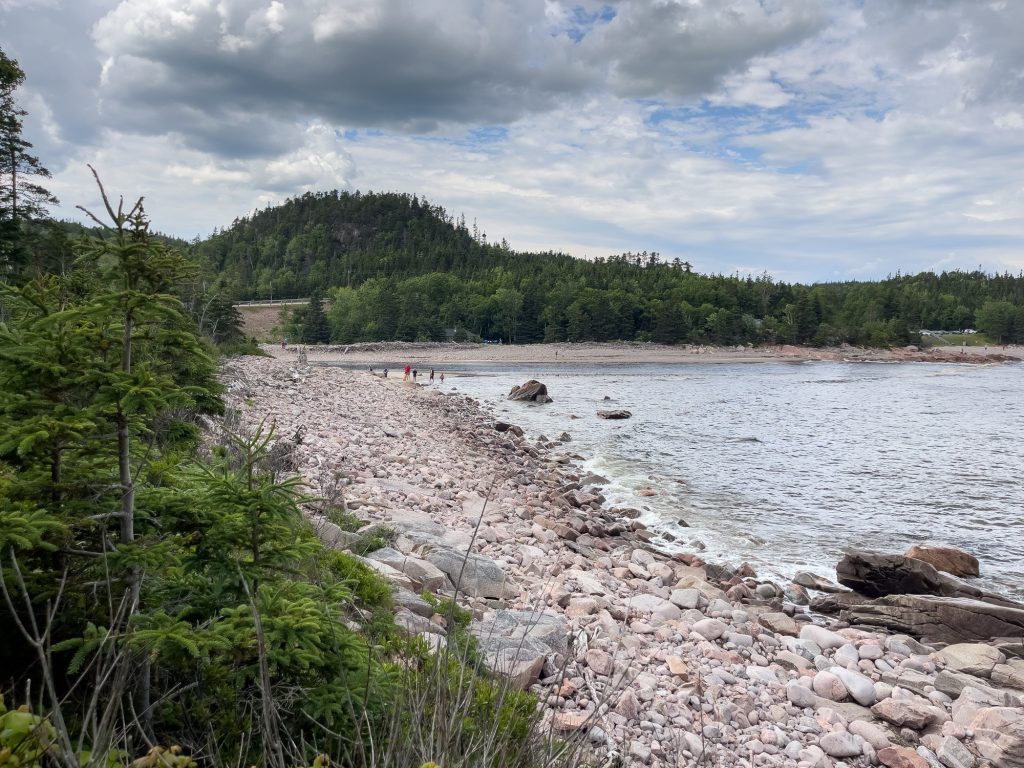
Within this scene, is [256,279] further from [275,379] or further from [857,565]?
[857,565]

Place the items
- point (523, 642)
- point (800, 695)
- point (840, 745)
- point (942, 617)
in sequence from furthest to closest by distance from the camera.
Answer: point (942, 617)
point (800, 695)
point (840, 745)
point (523, 642)

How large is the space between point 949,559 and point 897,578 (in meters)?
1.80

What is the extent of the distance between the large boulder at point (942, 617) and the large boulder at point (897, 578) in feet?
2.33

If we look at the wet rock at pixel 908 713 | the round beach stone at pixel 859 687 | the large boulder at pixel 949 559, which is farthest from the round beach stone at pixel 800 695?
Result: the large boulder at pixel 949 559

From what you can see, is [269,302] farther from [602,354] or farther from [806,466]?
[806,466]

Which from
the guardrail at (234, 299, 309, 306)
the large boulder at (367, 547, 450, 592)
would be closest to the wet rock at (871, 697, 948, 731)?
the large boulder at (367, 547, 450, 592)

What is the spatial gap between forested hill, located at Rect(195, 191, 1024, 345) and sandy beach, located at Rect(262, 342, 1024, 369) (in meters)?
5.47

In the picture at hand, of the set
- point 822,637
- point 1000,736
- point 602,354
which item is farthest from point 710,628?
point 602,354

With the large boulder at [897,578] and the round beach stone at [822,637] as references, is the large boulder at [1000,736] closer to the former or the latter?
the round beach stone at [822,637]

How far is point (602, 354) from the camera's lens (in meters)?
84.8

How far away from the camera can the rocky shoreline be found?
5.34 metres

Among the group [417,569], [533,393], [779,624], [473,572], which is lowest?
[779,624]

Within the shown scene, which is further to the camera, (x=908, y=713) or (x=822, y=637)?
(x=822, y=637)

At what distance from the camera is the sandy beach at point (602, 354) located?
77.8 m
